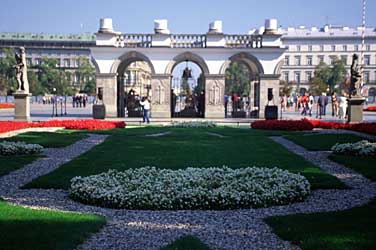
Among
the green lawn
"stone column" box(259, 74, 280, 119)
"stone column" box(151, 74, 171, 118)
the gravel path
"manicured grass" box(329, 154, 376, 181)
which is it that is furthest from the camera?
"stone column" box(151, 74, 171, 118)

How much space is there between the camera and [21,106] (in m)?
28.7

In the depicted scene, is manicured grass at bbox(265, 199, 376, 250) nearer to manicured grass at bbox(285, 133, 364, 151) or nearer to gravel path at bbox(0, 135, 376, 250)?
gravel path at bbox(0, 135, 376, 250)

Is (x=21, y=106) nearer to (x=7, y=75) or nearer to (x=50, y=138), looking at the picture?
(x=50, y=138)

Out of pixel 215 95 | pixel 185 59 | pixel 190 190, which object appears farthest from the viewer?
pixel 185 59

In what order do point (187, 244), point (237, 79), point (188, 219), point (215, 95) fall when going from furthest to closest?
point (237, 79)
point (215, 95)
point (188, 219)
point (187, 244)

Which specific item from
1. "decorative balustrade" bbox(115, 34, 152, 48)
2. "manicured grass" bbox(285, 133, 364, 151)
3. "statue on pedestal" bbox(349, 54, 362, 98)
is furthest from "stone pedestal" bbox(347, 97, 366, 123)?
"decorative balustrade" bbox(115, 34, 152, 48)

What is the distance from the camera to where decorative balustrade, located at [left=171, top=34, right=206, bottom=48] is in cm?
3800

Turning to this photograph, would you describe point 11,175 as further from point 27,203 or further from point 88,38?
Answer: point 88,38

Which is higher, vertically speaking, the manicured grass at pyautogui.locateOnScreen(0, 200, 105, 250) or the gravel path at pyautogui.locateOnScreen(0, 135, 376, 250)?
the manicured grass at pyautogui.locateOnScreen(0, 200, 105, 250)

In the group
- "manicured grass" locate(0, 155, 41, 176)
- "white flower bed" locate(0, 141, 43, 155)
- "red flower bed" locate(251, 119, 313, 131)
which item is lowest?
"manicured grass" locate(0, 155, 41, 176)

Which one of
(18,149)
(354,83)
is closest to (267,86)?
(354,83)

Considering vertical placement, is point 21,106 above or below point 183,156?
above

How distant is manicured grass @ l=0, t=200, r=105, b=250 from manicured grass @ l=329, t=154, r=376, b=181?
707cm

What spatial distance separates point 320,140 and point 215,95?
17.4 metres
